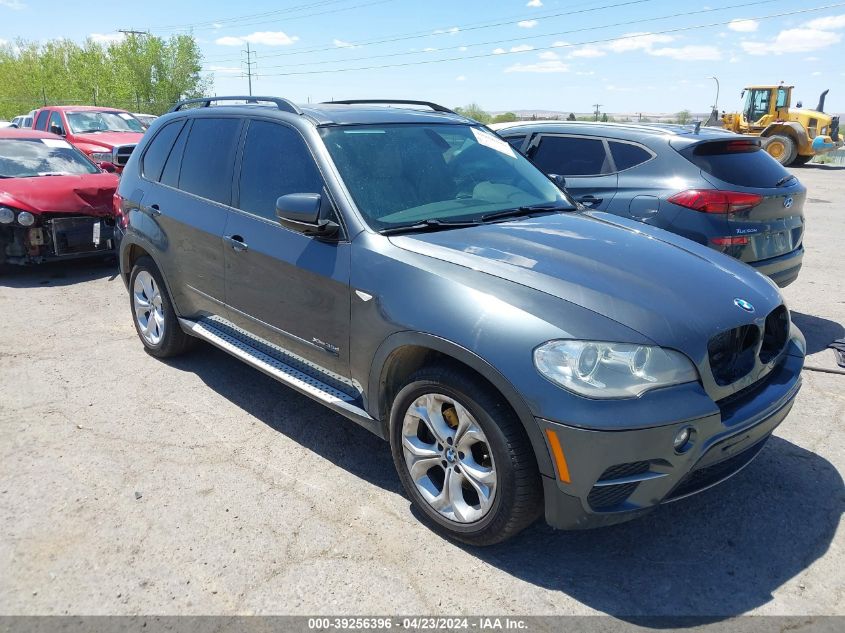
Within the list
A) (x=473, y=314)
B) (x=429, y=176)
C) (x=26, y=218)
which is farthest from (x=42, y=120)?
(x=473, y=314)

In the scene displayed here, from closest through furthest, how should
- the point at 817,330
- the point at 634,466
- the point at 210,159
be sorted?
the point at 634,466
the point at 210,159
the point at 817,330

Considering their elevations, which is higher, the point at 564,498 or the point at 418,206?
the point at 418,206

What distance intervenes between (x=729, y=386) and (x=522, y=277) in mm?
958

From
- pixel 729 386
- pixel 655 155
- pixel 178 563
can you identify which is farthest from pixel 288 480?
pixel 655 155

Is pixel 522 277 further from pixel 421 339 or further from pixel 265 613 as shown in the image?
pixel 265 613

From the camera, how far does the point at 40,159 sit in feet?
28.3

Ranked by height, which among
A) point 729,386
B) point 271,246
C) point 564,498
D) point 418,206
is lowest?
point 564,498

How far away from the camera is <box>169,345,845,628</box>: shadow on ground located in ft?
8.61

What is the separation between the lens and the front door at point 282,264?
333 cm

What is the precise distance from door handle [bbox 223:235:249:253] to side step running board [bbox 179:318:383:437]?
2.01 ft

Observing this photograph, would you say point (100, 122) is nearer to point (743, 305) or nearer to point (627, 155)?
point (627, 155)

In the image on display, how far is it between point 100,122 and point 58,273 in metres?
8.36

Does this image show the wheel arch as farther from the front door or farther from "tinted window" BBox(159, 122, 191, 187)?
"tinted window" BBox(159, 122, 191, 187)

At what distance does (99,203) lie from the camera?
7934mm
